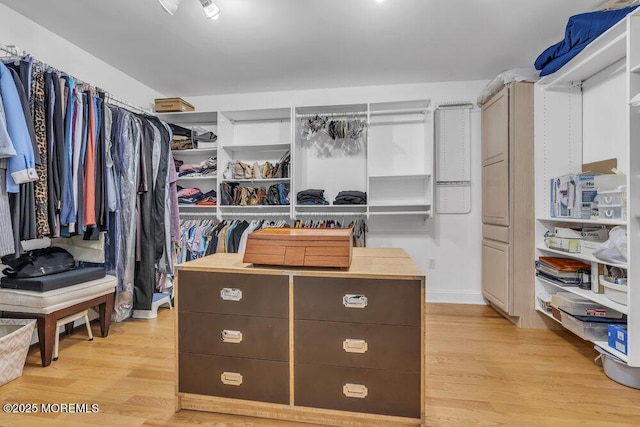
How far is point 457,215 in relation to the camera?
359 cm

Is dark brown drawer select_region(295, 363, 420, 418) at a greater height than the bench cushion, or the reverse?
the bench cushion

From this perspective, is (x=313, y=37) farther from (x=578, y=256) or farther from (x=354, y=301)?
(x=578, y=256)

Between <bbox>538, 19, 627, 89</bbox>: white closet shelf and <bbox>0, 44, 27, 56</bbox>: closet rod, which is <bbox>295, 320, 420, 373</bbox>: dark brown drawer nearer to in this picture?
<bbox>538, 19, 627, 89</bbox>: white closet shelf

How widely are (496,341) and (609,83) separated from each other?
7.04 feet

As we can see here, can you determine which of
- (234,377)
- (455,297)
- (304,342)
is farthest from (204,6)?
(455,297)

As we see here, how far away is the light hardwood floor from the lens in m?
1.61

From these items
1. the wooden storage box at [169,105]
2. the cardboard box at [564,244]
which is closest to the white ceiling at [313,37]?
the wooden storage box at [169,105]

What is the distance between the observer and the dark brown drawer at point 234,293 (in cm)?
153

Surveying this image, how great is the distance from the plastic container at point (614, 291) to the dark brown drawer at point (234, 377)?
2.10 m

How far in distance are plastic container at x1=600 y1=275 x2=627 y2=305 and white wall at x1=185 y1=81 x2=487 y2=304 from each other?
1.44 meters

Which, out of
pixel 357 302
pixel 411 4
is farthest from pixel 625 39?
pixel 357 302

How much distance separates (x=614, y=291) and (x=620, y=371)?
1.59ft

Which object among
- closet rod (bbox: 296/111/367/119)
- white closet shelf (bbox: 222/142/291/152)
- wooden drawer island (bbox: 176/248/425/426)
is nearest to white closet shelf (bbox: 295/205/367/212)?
white closet shelf (bbox: 222/142/291/152)

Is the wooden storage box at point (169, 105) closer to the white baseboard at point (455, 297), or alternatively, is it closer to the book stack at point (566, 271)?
the white baseboard at point (455, 297)
